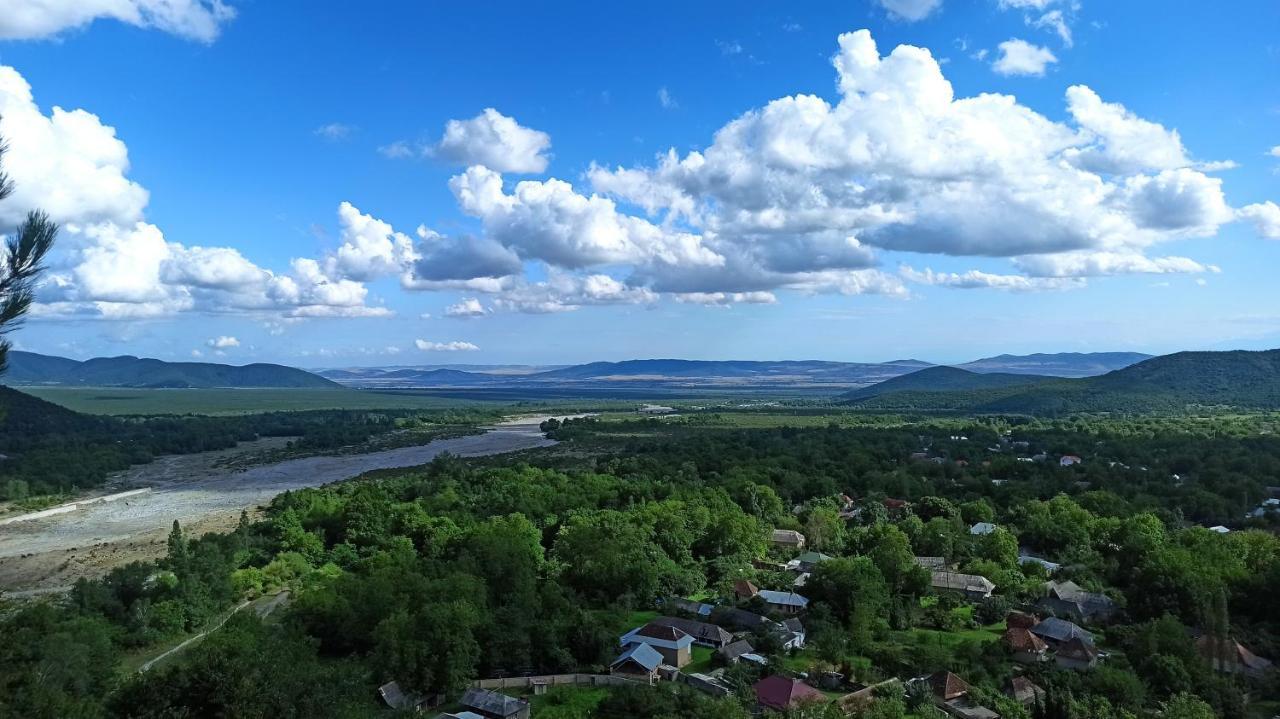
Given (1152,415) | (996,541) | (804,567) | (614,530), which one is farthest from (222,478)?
(1152,415)

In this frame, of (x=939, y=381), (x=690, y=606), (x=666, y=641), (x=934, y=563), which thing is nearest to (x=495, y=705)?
(x=666, y=641)

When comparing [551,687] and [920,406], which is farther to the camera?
[920,406]

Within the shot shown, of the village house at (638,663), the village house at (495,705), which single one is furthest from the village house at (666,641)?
the village house at (495,705)

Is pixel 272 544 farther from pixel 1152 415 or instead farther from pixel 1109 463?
pixel 1152 415

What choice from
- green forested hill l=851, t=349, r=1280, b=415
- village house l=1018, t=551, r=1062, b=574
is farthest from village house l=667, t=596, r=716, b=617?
green forested hill l=851, t=349, r=1280, b=415

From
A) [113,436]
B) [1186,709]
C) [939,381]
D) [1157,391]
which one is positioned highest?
[1157,391]

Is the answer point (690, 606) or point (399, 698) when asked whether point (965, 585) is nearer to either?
point (690, 606)
